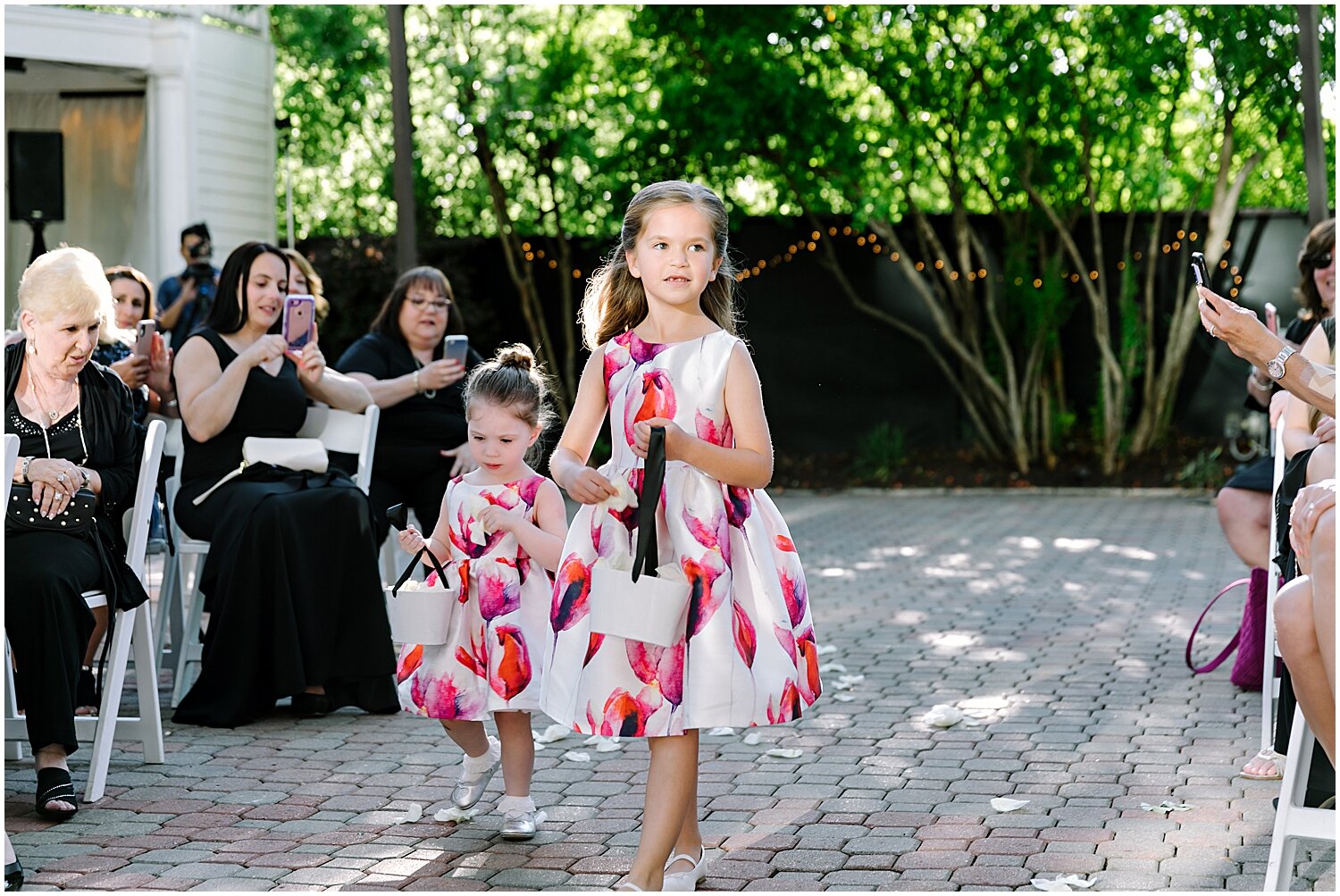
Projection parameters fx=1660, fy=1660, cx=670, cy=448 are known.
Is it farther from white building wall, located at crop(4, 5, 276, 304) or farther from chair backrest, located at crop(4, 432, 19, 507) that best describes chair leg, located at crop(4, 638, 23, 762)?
white building wall, located at crop(4, 5, 276, 304)

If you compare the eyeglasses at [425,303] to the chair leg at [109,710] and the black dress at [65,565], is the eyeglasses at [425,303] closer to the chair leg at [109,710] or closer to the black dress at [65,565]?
the black dress at [65,565]

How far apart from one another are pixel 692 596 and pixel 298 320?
3222mm

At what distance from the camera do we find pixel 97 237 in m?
15.1

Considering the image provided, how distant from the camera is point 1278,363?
349cm

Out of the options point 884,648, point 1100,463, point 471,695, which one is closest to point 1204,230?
point 1100,463

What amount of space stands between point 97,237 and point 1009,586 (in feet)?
31.8

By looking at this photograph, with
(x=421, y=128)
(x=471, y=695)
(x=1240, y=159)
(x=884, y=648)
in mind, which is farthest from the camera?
(x=421, y=128)

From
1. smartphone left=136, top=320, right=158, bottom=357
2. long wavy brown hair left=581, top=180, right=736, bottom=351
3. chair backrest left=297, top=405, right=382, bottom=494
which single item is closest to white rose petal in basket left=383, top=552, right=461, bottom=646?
long wavy brown hair left=581, top=180, right=736, bottom=351

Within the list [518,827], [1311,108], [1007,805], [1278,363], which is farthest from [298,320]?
[1311,108]

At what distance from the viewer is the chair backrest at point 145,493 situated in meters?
5.09

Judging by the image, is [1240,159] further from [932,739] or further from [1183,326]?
[932,739]

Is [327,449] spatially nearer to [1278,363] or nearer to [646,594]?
[646,594]

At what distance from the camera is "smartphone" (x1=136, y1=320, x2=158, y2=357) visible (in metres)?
6.45

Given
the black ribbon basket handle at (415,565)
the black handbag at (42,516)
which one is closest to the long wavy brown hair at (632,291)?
the black ribbon basket handle at (415,565)
